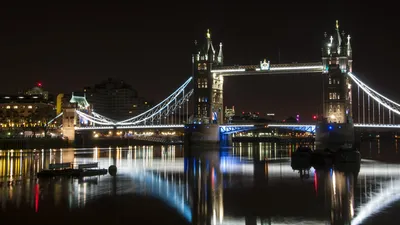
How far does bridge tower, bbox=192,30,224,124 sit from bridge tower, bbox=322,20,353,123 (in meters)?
18.4

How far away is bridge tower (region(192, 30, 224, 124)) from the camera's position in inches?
3610

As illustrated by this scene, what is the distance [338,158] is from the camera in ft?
172

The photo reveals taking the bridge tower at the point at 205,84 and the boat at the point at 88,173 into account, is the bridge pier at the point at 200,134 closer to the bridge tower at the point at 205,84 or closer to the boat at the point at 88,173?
the bridge tower at the point at 205,84

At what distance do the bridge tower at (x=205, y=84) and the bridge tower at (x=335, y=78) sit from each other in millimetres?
18445

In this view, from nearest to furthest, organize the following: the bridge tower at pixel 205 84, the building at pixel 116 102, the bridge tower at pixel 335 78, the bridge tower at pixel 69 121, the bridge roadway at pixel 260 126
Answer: the bridge roadway at pixel 260 126 < the bridge tower at pixel 335 78 < the bridge tower at pixel 205 84 < the bridge tower at pixel 69 121 < the building at pixel 116 102

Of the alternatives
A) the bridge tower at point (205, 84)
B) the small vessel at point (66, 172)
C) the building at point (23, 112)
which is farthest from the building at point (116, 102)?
the small vessel at point (66, 172)

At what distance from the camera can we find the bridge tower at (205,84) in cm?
9169

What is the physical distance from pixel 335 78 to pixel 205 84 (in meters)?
21.3

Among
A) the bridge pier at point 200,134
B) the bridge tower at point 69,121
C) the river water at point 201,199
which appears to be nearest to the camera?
the river water at point 201,199

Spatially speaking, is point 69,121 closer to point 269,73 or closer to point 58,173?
point 269,73

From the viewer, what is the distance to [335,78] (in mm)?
83875

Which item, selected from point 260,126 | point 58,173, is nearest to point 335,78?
point 260,126

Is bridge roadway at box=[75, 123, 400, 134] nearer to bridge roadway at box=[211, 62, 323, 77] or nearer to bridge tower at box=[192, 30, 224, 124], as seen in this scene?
bridge tower at box=[192, 30, 224, 124]

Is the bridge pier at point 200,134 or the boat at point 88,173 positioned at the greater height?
the bridge pier at point 200,134
